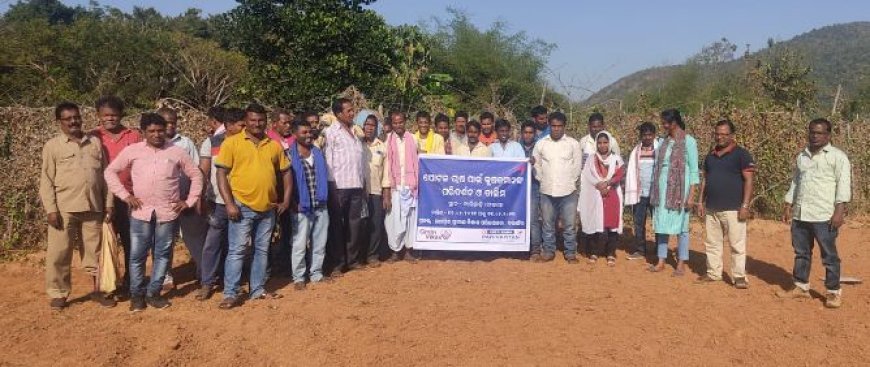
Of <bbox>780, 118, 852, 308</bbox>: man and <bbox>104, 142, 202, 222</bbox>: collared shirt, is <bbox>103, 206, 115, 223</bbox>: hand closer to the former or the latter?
<bbox>104, 142, 202, 222</bbox>: collared shirt

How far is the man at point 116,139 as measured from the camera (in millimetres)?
5000

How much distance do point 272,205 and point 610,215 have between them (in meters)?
3.82

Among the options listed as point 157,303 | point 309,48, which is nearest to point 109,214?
point 157,303

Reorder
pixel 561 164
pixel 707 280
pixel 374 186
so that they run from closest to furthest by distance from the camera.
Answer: pixel 707 280, pixel 374 186, pixel 561 164

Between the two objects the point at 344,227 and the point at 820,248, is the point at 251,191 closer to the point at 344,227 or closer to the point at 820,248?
the point at 344,227

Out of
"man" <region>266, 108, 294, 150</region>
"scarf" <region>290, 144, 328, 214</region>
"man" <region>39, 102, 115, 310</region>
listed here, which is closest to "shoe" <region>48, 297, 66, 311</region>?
"man" <region>39, 102, 115, 310</region>

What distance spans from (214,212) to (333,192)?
1139 mm

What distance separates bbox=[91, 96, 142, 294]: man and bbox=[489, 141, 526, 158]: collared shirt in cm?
371

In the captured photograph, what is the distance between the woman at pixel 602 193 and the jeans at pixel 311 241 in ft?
9.93

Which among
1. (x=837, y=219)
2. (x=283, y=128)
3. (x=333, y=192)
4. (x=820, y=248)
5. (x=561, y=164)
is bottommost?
(x=820, y=248)

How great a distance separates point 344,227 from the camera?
20.6 feet

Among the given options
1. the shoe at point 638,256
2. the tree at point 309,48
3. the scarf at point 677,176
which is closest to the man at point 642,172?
the scarf at point 677,176

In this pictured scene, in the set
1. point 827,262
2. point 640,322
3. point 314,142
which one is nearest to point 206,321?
point 314,142

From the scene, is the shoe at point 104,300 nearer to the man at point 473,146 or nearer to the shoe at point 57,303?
the shoe at point 57,303
